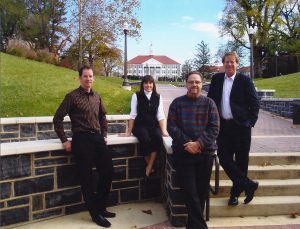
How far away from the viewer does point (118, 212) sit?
534 cm

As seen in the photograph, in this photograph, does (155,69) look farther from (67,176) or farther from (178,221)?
(178,221)

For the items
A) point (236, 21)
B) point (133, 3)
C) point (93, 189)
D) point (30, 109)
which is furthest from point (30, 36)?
point (93, 189)

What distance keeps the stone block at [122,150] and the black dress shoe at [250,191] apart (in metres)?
1.72

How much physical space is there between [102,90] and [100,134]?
9.23 metres

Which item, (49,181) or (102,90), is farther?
(102,90)

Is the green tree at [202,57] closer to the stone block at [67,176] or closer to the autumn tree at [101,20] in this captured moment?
the autumn tree at [101,20]

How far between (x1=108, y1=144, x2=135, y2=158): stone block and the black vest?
0.40 m

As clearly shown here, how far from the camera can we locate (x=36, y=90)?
12.3 m

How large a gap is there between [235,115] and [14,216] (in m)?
3.04

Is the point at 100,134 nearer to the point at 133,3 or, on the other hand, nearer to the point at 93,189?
the point at 93,189

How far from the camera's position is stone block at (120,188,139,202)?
5664 millimetres

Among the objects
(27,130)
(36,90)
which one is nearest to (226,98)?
(27,130)

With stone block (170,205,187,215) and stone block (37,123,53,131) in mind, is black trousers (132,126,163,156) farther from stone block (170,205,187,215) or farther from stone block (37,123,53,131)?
stone block (37,123,53,131)

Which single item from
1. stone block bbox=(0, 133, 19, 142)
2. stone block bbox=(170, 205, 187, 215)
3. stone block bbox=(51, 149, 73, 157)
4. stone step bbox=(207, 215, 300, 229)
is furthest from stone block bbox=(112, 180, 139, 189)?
stone block bbox=(0, 133, 19, 142)
